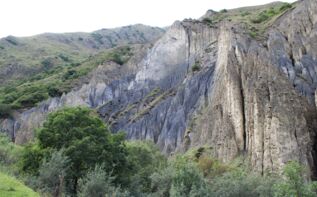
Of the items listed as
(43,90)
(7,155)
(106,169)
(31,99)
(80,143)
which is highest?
(43,90)

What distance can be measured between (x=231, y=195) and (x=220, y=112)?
21.7 meters

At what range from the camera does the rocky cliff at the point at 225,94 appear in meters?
49.7

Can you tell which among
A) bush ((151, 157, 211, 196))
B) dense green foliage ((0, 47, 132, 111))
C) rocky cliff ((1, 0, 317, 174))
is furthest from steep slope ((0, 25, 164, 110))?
bush ((151, 157, 211, 196))

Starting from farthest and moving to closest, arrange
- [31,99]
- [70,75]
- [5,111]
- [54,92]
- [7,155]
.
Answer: [70,75] → [31,99] → [54,92] → [5,111] → [7,155]

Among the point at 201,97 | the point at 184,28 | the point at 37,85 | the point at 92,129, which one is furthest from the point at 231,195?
the point at 37,85

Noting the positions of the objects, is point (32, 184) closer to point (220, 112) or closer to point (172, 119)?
point (220, 112)

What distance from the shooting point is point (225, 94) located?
192 ft

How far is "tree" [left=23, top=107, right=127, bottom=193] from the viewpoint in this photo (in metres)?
38.8

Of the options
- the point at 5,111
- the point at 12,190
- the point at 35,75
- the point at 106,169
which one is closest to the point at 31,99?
the point at 5,111

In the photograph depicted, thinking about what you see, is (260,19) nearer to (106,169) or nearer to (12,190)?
(106,169)

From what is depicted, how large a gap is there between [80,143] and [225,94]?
2430 cm

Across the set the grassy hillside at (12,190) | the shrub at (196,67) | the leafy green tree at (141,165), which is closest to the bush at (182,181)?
the leafy green tree at (141,165)

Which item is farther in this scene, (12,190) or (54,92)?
(54,92)

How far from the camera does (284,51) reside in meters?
59.5
